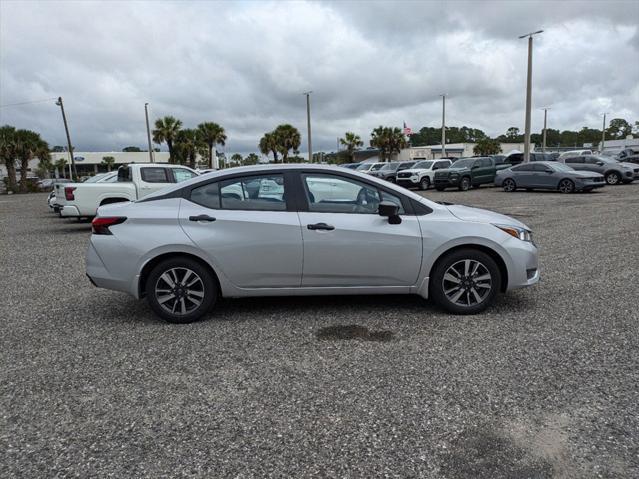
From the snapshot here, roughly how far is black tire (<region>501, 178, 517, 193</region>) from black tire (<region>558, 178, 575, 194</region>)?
2154mm

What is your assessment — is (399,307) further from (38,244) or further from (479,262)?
(38,244)

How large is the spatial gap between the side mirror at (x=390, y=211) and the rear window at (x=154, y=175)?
30.2 ft

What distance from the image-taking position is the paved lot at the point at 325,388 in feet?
8.56

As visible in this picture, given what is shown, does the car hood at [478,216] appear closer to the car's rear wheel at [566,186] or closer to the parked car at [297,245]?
the parked car at [297,245]

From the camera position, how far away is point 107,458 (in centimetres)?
264

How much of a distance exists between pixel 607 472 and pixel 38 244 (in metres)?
11.4

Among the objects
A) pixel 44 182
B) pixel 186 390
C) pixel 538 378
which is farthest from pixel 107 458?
pixel 44 182

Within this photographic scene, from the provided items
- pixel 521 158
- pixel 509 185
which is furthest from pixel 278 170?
pixel 521 158

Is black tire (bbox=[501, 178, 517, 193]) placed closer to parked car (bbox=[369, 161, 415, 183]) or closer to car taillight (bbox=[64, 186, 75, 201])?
parked car (bbox=[369, 161, 415, 183])

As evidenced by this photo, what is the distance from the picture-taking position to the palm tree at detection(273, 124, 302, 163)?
55438 millimetres

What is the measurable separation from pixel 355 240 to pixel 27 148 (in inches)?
1705

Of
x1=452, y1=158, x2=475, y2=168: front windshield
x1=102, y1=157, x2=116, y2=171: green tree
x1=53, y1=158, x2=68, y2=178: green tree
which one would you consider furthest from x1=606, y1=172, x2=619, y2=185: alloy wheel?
x1=53, y1=158, x2=68, y2=178: green tree

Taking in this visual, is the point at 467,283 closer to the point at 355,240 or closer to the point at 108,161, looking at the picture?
the point at 355,240

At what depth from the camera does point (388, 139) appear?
2355 inches
